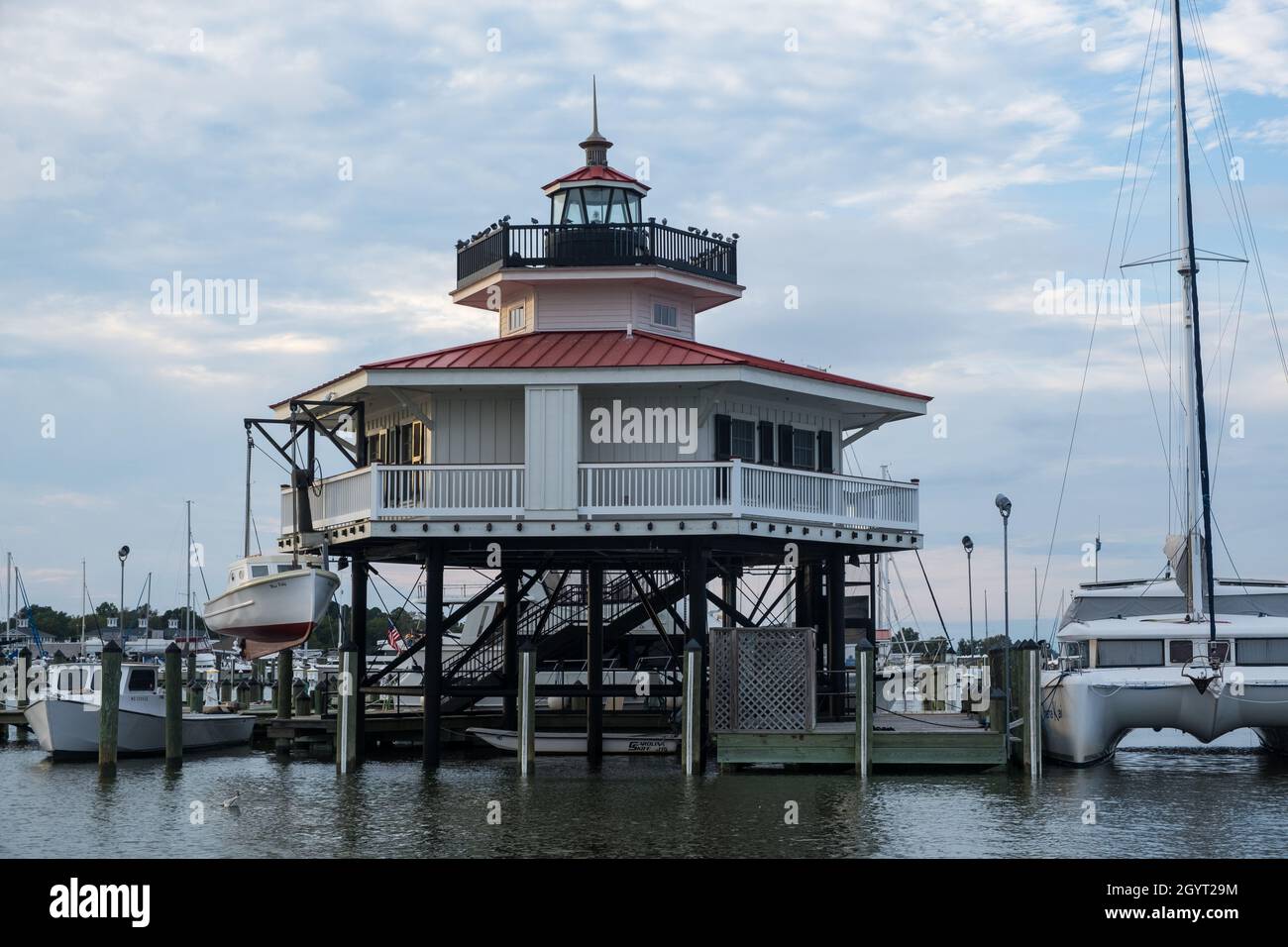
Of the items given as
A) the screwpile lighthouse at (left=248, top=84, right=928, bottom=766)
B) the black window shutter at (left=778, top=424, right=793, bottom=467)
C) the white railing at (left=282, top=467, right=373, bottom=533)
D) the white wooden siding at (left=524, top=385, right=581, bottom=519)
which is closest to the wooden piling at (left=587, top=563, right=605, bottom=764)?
the screwpile lighthouse at (left=248, top=84, right=928, bottom=766)

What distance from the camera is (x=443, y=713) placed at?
45.9 metres

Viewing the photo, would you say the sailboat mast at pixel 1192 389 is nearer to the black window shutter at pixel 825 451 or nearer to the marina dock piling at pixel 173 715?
the black window shutter at pixel 825 451

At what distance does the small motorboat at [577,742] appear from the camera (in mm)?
38344

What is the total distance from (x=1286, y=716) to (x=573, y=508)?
15249 mm

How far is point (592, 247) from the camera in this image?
128 ft

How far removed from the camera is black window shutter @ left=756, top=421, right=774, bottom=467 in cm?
3653

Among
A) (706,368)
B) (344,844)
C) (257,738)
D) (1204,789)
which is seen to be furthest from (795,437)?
(257,738)

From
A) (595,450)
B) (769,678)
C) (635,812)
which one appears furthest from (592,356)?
(635,812)

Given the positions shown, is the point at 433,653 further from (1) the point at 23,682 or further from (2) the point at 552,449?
(1) the point at 23,682

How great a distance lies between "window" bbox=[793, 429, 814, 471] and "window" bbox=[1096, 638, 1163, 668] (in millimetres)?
7928

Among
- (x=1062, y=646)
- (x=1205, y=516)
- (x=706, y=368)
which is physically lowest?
(x=1062, y=646)

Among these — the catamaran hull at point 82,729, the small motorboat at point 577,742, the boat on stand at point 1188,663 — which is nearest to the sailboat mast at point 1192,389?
the boat on stand at point 1188,663

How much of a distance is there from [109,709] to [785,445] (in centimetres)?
1597
